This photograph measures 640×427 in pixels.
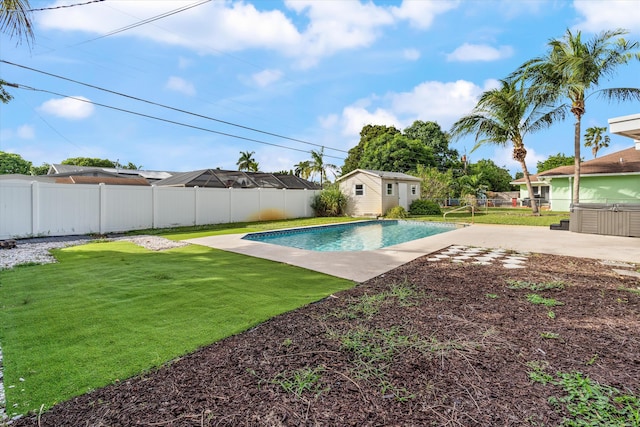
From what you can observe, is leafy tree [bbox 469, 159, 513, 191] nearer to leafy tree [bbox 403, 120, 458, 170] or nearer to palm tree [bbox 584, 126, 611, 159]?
leafy tree [bbox 403, 120, 458, 170]

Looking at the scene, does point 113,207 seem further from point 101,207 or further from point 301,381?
point 301,381

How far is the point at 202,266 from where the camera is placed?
597cm

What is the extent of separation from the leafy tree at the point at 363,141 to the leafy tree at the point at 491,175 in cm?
980

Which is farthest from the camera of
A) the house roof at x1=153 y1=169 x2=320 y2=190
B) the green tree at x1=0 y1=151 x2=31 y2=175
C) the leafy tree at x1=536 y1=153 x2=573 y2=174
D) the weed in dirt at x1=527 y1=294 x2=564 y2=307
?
the green tree at x1=0 y1=151 x2=31 y2=175

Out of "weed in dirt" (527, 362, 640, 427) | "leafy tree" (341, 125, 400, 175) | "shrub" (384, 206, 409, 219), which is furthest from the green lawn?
"leafy tree" (341, 125, 400, 175)

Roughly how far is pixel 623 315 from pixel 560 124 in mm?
18319

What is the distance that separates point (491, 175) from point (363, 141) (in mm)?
14574

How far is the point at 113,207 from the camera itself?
11.8 m

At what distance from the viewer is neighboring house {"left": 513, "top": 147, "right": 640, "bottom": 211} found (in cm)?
1789

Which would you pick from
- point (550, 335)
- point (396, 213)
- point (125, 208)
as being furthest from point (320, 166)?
point (550, 335)

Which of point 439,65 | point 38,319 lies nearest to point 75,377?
point 38,319

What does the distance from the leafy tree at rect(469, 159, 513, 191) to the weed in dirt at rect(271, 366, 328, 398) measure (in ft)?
116

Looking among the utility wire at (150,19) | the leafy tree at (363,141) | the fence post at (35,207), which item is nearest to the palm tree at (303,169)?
the leafy tree at (363,141)

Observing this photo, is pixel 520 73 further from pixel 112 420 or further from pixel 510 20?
pixel 112 420
